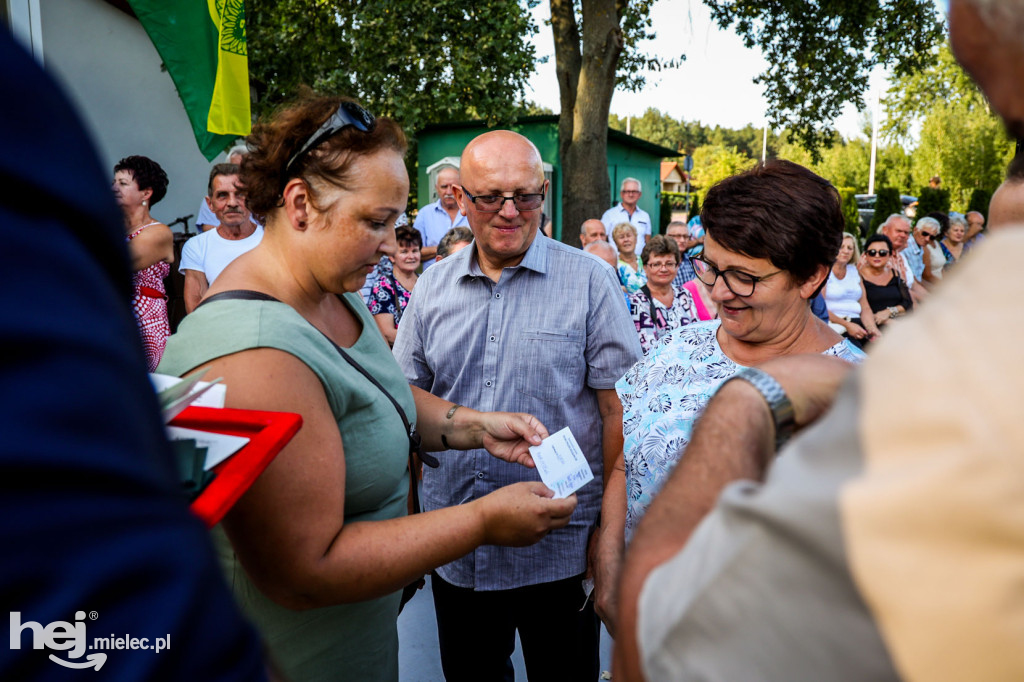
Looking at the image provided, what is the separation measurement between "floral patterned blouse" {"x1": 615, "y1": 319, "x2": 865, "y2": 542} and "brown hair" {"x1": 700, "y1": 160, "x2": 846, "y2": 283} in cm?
30

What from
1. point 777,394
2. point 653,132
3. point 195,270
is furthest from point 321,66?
point 653,132

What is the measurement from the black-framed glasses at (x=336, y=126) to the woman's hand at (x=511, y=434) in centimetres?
108

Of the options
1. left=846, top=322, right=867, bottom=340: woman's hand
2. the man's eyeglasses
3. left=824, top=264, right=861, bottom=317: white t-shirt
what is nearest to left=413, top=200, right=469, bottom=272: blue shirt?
the man's eyeglasses

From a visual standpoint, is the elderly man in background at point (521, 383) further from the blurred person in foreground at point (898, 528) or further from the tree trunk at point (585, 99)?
the tree trunk at point (585, 99)

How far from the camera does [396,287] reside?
5.85 meters

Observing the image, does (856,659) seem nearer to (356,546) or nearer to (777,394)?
(777,394)

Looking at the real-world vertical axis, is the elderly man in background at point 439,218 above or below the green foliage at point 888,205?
below

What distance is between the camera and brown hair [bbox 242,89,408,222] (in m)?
1.82

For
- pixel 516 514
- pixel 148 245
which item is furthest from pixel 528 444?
pixel 148 245

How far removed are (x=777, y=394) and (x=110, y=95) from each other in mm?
9754

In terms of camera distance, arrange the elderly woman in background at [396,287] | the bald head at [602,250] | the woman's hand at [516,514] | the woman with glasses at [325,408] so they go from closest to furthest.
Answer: the woman with glasses at [325,408] < the woman's hand at [516,514] < the elderly woman in background at [396,287] < the bald head at [602,250]

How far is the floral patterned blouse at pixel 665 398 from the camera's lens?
2.19 metres

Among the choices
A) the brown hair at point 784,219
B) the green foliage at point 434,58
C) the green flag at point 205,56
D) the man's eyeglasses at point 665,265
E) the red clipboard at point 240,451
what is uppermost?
the green foliage at point 434,58

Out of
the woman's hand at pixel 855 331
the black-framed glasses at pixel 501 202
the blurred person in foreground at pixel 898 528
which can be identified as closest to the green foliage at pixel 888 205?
the woman's hand at pixel 855 331
